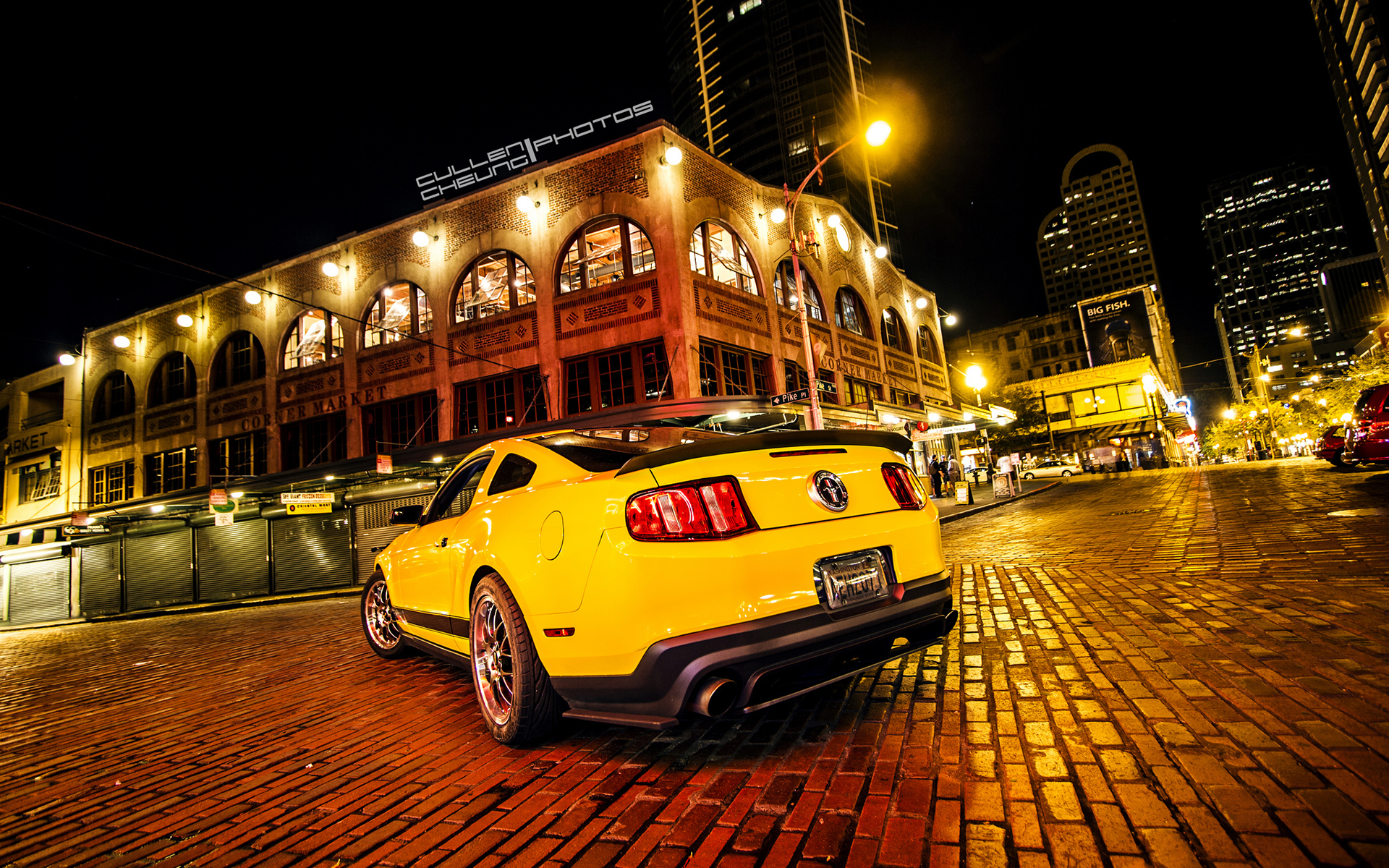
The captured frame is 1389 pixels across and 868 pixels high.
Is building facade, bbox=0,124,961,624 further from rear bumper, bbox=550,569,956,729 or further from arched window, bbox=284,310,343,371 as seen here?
rear bumper, bbox=550,569,956,729

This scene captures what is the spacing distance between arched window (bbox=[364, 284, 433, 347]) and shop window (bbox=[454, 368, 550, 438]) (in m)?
2.89

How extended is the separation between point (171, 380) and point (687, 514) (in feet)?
98.2

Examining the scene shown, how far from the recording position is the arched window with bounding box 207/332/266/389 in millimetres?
21031

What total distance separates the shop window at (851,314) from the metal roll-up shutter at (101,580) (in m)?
29.0

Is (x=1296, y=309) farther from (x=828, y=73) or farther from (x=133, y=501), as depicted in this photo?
(x=133, y=501)

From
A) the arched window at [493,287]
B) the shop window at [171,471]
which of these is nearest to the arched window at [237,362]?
the shop window at [171,471]

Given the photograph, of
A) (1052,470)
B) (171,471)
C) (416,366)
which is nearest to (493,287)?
(416,366)

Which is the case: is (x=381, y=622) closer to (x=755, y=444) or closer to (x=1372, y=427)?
(x=755, y=444)

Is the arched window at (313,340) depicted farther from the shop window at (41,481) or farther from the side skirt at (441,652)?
the side skirt at (441,652)

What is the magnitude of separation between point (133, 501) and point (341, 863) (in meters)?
24.7

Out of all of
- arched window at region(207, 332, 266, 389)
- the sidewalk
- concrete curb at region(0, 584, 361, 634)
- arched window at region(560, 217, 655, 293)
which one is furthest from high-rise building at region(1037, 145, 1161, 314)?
concrete curb at region(0, 584, 361, 634)

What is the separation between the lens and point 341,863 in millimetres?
1829

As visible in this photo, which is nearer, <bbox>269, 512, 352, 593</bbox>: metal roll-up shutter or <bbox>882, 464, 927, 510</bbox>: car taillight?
<bbox>882, 464, 927, 510</bbox>: car taillight

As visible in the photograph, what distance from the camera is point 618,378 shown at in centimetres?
1577
